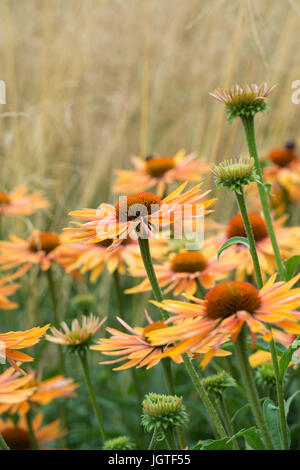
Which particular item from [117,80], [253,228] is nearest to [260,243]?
[253,228]

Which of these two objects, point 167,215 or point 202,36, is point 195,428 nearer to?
point 167,215

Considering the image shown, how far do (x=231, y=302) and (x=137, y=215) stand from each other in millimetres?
130

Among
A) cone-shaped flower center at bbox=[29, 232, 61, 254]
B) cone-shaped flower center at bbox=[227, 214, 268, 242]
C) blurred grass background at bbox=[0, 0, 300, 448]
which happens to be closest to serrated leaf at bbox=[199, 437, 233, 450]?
cone-shaped flower center at bbox=[227, 214, 268, 242]

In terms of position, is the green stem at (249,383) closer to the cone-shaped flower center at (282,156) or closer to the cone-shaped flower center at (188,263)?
the cone-shaped flower center at (188,263)

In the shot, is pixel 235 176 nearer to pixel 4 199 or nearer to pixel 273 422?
pixel 273 422

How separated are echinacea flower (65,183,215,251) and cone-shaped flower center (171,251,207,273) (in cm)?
22

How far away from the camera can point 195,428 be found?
0.95 m

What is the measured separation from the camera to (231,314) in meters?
0.38

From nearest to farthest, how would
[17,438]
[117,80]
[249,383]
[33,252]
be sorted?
[249,383], [17,438], [33,252], [117,80]

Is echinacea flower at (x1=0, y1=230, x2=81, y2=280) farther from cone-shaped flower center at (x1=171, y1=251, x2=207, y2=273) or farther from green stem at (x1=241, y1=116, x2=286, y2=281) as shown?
green stem at (x1=241, y1=116, x2=286, y2=281)

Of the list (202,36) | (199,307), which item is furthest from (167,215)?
(202,36)

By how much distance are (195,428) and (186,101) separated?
0.92 metres

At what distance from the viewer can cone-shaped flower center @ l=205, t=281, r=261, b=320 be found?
1.26 ft
